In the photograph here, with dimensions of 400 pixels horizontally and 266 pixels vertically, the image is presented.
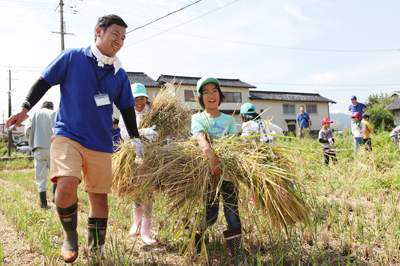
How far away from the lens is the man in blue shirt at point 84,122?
1.90 metres

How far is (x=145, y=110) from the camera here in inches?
121

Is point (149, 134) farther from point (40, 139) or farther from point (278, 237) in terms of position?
point (40, 139)

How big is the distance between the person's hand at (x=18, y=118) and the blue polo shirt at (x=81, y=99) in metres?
0.21

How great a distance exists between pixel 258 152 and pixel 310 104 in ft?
106

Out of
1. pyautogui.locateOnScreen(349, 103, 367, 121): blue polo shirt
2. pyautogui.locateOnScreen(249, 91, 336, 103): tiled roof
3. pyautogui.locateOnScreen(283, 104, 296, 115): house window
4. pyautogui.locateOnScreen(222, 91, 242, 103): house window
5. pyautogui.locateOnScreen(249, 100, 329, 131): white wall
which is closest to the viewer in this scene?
pyautogui.locateOnScreen(349, 103, 367, 121): blue polo shirt

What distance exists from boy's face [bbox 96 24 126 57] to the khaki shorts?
0.73m

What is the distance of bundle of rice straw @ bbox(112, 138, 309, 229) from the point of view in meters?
1.84

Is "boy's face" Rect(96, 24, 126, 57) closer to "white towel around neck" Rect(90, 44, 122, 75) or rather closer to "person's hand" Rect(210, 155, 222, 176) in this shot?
"white towel around neck" Rect(90, 44, 122, 75)

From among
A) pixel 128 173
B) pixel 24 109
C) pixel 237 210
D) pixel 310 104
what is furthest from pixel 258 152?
pixel 310 104

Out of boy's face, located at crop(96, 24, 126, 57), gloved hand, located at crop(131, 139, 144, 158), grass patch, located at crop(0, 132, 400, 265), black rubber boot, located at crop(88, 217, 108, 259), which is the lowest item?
grass patch, located at crop(0, 132, 400, 265)

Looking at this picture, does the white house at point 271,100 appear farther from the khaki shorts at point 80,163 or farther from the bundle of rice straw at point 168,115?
the khaki shorts at point 80,163

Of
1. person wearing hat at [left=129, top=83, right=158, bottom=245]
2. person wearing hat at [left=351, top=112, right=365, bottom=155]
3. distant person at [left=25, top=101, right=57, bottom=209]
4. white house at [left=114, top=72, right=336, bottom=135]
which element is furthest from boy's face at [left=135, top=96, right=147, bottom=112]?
white house at [left=114, top=72, right=336, bottom=135]

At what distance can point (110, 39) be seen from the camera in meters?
2.12

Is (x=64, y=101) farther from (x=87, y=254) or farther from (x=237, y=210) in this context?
(x=237, y=210)
